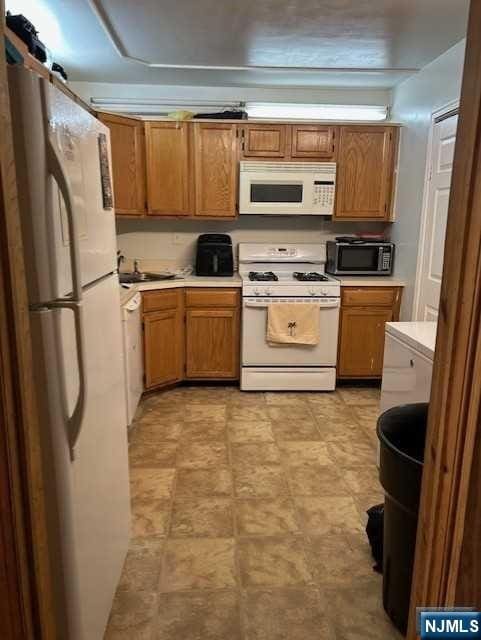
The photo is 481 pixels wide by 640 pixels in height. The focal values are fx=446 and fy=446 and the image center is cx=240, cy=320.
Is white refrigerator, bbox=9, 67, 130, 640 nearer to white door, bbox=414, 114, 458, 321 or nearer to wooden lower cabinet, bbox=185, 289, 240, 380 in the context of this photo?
wooden lower cabinet, bbox=185, 289, 240, 380

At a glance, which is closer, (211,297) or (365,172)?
(211,297)

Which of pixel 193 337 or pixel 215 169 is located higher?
pixel 215 169

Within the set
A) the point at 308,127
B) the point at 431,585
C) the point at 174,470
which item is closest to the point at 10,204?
the point at 431,585

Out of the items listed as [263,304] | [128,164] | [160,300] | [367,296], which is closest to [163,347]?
[160,300]

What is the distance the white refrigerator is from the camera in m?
1.01

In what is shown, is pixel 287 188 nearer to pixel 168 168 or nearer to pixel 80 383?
pixel 168 168

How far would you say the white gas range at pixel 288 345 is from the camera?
11.8 ft

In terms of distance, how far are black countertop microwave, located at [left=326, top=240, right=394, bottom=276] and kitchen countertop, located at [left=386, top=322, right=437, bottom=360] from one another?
158 centimetres

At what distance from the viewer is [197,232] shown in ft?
13.6

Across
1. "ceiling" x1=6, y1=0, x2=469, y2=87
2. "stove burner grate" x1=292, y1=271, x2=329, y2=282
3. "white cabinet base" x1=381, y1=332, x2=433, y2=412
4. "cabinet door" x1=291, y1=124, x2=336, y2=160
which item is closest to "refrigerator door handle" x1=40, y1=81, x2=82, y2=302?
"white cabinet base" x1=381, y1=332, x2=433, y2=412

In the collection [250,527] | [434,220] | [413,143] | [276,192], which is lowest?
[250,527]

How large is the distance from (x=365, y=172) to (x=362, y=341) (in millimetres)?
1438

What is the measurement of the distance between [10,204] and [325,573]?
1792mm

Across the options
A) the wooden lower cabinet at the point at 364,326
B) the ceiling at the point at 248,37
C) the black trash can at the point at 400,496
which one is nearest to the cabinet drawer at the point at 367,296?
the wooden lower cabinet at the point at 364,326
